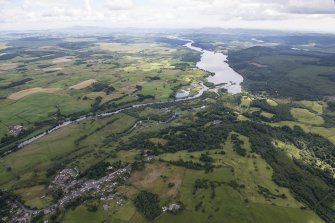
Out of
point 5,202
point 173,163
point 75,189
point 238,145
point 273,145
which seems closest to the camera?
point 5,202

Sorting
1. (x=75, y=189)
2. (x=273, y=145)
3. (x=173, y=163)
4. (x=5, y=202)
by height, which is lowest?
(x=5, y=202)

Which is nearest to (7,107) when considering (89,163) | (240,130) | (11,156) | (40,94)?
(40,94)

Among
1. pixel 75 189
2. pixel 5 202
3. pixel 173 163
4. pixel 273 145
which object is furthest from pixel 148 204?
pixel 273 145

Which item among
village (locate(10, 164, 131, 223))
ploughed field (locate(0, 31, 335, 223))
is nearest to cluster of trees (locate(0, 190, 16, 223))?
village (locate(10, 164, 131, 223))

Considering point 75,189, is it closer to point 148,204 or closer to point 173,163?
point 148,204

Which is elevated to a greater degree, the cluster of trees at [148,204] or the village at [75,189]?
the cluster of trees at [148,204]

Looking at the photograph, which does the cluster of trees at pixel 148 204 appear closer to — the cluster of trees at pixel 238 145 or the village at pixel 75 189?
the village at pixel 75 189

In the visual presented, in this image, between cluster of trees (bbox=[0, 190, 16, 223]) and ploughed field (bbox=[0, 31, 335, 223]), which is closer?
ploughed field (bbox=[0, 31, 335, 223])

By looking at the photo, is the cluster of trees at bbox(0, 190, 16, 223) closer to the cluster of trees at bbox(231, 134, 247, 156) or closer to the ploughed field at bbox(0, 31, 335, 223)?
the ploughed field at bbox(0, 31, 335, 223)

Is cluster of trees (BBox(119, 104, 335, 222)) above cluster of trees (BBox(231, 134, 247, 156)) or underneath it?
underneath

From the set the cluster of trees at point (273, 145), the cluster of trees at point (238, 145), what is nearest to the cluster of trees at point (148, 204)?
the cluster of trees at point (273, 145)
